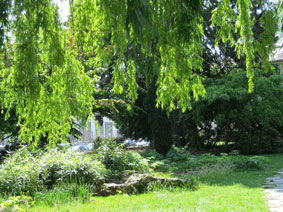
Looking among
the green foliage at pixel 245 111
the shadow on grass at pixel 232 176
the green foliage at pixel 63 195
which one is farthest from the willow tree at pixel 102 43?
the green foliage at pixel 245 111

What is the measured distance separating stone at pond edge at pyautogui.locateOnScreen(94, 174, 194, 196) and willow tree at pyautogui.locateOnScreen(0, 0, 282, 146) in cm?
330

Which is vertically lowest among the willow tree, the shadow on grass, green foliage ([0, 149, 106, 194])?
the shadow on grass

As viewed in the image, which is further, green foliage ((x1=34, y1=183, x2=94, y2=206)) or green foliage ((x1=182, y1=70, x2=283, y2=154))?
green foliage ((x1=182, y1=70, x2=283, y2=154))

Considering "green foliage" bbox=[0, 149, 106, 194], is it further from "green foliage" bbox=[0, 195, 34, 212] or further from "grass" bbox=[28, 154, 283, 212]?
"grass" bbox=[28, 154, 283, 212]

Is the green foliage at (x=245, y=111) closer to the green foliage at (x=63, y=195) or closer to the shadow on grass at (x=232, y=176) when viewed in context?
the shadow on grass at (x=232, y=176)

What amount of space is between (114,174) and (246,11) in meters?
6.59

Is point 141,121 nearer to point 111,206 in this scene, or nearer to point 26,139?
point 111,206

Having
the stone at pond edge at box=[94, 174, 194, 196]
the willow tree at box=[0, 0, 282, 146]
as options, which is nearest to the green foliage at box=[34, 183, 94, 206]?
the stone at pond edge at box=[94, 174, 194, 196]

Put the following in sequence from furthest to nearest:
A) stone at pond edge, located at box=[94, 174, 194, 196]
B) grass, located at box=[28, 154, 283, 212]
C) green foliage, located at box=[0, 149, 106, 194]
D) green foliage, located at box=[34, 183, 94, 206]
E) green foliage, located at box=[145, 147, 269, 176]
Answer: green foliage, located at box=[145, 147, 269, 176] < stone at pond edge, located at box=[94, 174, 194, 196] < green foliage, located at box=[0, 149, 106, 194] < green foliage, located at box=[34, 183, 94, 206] < grass, located at box=[28, 154, 283, 212]

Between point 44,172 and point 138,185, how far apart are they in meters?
2.34

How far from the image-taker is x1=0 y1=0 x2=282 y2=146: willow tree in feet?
11.1

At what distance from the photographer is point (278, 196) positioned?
7195 mm

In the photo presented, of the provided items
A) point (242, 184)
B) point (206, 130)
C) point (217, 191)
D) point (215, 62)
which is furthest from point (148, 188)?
point (215, 62)

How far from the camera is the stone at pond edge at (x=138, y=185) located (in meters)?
8.34
